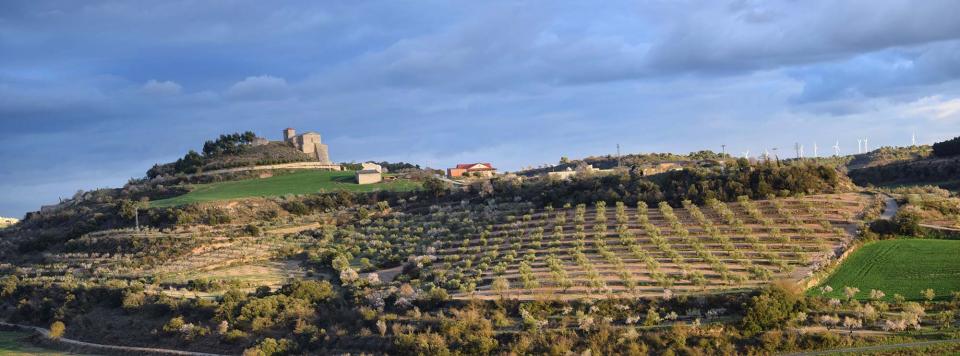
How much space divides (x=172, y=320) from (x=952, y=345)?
25513mm

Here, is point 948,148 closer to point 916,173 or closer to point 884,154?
point 916,173

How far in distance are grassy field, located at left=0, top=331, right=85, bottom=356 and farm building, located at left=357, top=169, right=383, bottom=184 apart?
3427 centimetres

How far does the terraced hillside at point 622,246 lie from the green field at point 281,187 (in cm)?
1609

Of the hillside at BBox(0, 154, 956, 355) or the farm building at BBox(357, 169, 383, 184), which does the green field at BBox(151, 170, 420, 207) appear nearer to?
the farm building at BBox(357, 169, 383, 184)

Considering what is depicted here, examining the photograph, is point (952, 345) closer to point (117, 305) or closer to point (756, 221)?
point (756, 221)

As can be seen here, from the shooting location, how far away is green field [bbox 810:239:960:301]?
2700 cm

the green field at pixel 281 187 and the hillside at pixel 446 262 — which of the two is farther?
the green field at pixel 281 187

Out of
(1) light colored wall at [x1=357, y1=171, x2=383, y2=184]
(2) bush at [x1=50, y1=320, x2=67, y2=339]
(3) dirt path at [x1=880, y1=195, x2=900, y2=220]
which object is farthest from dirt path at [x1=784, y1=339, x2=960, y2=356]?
(1) light colored wall at [x1=357, y1=171, x2=383, y2=184]

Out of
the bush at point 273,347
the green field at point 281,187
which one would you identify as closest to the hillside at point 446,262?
the bush at point 273,347

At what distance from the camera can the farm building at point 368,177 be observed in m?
67.2

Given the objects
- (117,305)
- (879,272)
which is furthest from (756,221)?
(117,305)

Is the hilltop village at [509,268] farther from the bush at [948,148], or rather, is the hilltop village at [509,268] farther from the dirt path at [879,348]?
the bush at [948,148]

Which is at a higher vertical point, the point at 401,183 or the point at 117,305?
the point at 401,183

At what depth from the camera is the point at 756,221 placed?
125 ft
